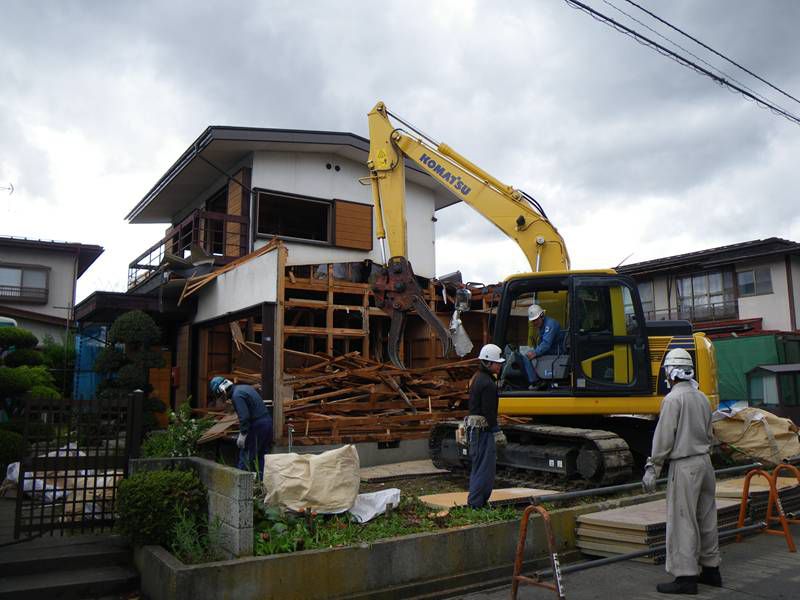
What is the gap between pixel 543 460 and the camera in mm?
10242

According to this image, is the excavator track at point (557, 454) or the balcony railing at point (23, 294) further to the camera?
the balcony railing at point (23, 294)

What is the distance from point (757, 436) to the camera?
12.0 meters

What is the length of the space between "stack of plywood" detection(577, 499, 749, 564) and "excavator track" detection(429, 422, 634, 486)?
5.22 ft

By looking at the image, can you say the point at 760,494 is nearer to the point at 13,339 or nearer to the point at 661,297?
the point at 13,339

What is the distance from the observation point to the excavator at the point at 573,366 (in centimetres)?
997

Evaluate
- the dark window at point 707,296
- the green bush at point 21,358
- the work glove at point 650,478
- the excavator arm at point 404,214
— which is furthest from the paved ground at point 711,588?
the dark window at point 707,296

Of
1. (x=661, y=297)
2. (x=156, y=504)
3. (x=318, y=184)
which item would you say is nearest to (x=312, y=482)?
(x=156, y=504)

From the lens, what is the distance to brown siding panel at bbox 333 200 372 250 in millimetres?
18422

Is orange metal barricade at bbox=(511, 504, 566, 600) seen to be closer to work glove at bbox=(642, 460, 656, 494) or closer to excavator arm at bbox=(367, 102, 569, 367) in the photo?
work glove at bbox=(642, 460, 656, 494)

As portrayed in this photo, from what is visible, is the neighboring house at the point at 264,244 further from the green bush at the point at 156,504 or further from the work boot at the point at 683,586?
the work boot at the point at 683,586

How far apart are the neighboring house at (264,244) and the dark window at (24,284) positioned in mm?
10848

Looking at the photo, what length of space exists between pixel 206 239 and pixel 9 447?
10.3 m

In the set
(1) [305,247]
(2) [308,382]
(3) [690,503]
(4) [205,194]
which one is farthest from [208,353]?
(3) [690,503]

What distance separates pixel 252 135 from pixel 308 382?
7264 millimetres
